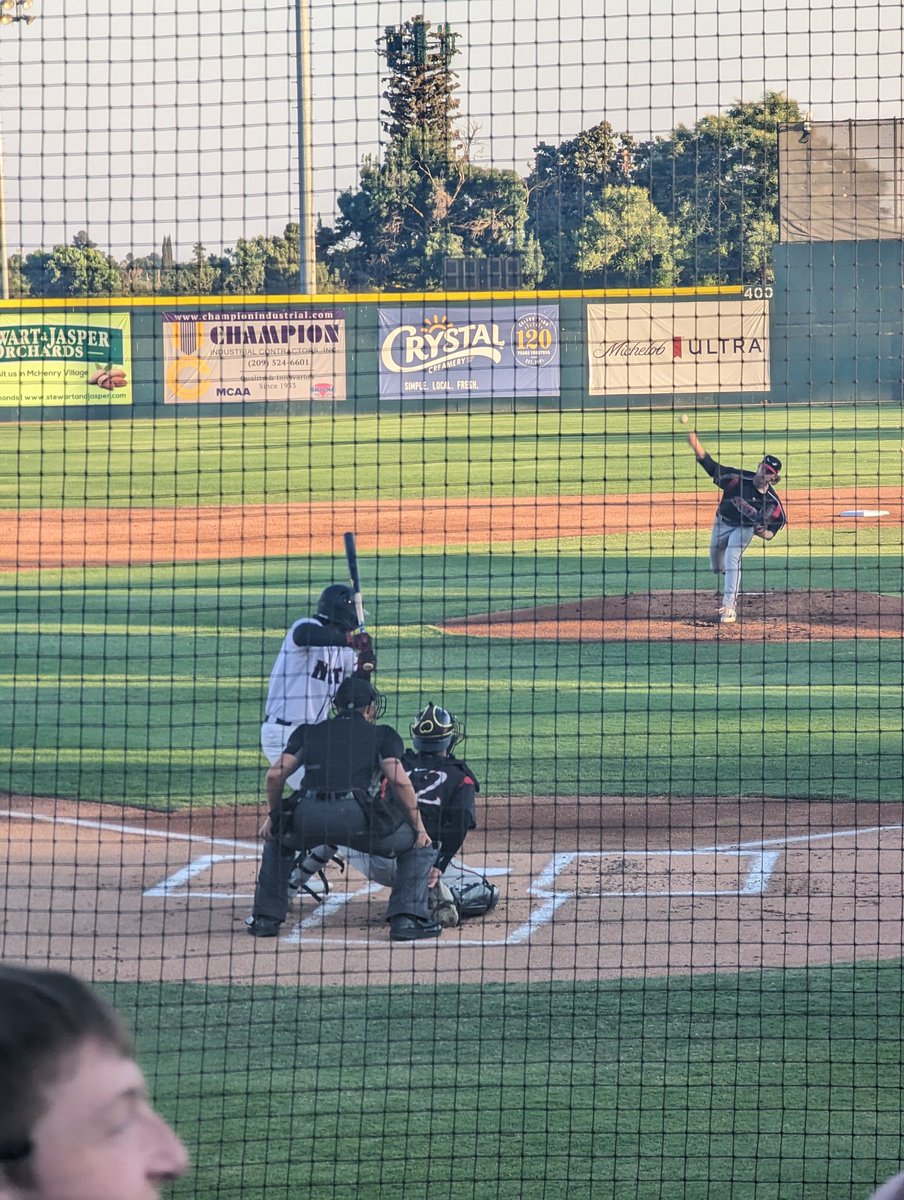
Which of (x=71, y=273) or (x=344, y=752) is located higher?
(x=71, y=273)

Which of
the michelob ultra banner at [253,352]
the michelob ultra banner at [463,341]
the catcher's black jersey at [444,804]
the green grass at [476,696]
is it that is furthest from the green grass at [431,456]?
the catcher's black jersey at [444,804]

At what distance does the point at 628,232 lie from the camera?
26.0 m

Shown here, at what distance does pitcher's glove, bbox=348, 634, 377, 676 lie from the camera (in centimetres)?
863

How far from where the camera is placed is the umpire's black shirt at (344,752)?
24.6 ft

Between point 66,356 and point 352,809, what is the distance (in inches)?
972

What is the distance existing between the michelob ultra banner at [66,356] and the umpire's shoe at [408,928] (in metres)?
23.6

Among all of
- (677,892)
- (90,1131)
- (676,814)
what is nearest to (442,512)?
(676,814)

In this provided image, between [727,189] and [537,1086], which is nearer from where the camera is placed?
[537,1086]

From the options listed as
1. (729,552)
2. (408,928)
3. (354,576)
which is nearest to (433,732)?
(408,928)

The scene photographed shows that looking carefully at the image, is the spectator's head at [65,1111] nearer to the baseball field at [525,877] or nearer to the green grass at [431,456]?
the baseball field at [525,877]

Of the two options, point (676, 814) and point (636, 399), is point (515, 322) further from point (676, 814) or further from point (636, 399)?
point (676, 814)

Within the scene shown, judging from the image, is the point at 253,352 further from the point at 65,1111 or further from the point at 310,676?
the point at 65,1111

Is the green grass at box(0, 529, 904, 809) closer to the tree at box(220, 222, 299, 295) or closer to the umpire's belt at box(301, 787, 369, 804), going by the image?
the umpire's belt at box(301, 787, 369, 804)

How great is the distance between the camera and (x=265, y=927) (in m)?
7.68
